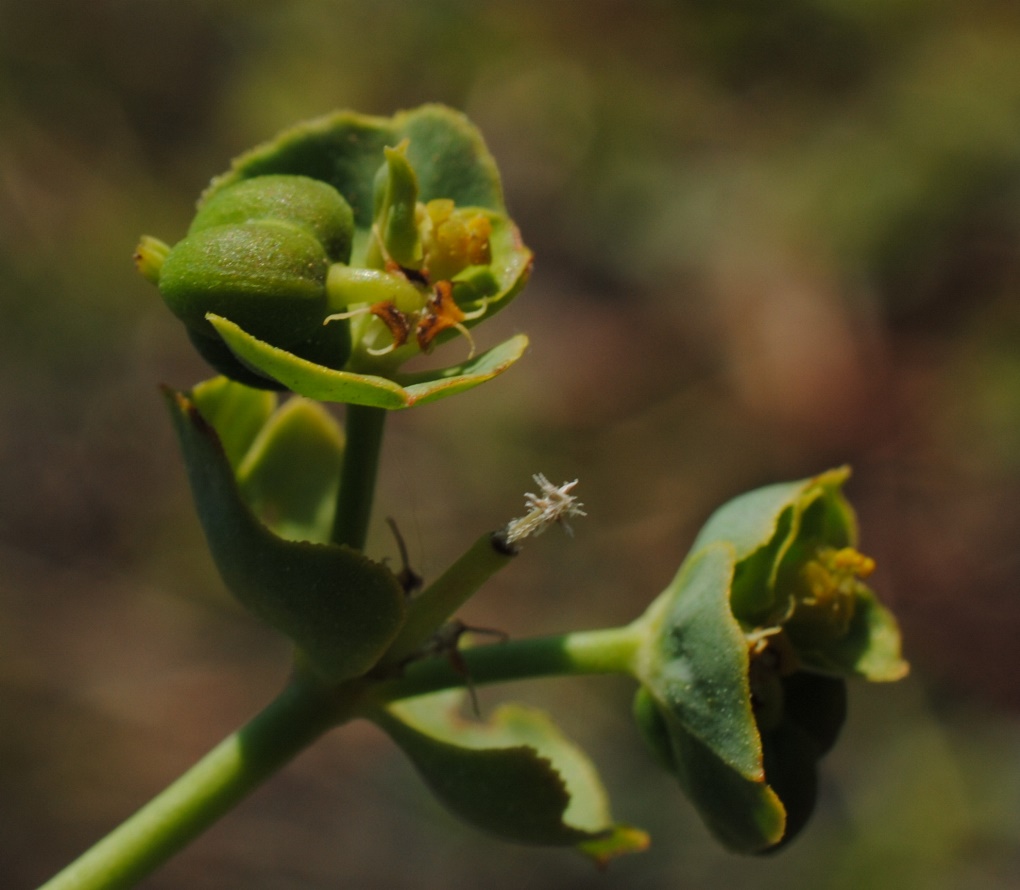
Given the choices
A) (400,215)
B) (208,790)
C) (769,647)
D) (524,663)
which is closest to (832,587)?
(769,647)

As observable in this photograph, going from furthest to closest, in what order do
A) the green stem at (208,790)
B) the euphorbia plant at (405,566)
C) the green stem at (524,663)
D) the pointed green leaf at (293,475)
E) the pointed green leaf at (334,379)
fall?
the pointed green leaf at (293,475) → the green stem at (524,663) → the green stem at (208,790) → the euphorbia plant at (405,566) → the pointed green leaf at (334,379)

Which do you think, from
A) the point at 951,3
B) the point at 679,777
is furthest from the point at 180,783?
the point at 951,3

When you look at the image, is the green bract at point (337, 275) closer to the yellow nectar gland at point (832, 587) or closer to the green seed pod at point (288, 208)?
the green seed pod at point (288, 208)

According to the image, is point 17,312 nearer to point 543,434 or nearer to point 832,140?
point 543,434

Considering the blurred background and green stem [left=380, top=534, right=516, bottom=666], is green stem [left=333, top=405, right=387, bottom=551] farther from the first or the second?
the blurred background

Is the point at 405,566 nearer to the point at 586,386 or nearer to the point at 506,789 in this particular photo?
the point at 506,789

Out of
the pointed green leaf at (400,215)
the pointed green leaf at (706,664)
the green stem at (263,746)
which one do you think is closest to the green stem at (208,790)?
the green stem at (263,746)

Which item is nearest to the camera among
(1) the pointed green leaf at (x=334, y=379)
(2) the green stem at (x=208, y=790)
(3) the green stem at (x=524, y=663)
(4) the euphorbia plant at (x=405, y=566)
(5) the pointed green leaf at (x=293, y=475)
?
(1) the pointed green leaf at (x=334, y=379)
